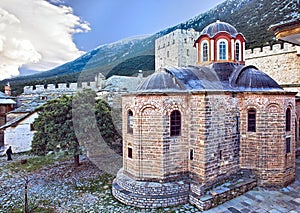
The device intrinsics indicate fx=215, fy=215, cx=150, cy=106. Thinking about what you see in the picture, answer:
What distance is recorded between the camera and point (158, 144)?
28.1ft

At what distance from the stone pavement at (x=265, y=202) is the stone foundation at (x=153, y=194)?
1.19 metres

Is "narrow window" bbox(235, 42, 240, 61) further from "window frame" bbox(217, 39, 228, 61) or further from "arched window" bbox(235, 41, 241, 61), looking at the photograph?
"window frame" bbox(217, 39, 228, 61)

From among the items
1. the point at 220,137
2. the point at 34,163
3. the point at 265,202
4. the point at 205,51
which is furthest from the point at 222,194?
the point at 34,163

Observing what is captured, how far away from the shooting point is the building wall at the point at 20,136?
17422 millimetres

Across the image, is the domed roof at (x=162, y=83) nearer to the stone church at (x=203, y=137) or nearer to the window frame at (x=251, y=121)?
the stone church at (x=203, y=137)

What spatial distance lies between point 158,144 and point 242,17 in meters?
35.5

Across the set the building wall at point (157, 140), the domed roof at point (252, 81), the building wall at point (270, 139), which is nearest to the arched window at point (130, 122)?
the building wall at point (157, 140)

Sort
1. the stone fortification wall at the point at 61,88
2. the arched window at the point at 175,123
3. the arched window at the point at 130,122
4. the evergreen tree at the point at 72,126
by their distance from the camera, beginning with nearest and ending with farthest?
1. the arched window at the point at 175,123
2. the arched window at the point at 130,122
3. the evergreen tree at the point at 72,126
4. the stone fortification wall at the point at 61,88

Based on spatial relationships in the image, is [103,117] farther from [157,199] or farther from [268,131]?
[268,131]

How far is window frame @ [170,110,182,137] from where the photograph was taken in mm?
8797

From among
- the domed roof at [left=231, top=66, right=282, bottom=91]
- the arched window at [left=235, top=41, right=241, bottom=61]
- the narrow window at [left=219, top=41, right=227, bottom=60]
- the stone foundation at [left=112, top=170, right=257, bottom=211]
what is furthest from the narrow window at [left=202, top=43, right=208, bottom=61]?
the stone foundation at [left=112, top=170, right=257, bottom=211]

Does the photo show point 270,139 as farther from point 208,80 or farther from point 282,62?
point 282,62

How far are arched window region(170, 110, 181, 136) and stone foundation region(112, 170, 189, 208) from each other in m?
1.99

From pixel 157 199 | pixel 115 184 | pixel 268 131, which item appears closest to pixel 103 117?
pixel 115 184
